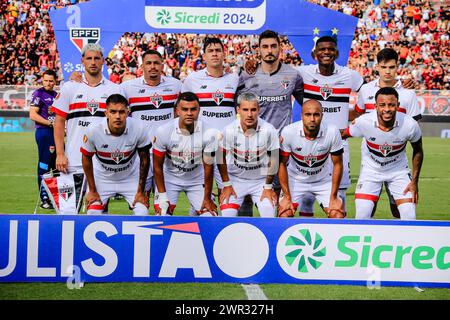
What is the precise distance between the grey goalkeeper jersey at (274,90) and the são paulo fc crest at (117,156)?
162 centimetres

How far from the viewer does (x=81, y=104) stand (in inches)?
311

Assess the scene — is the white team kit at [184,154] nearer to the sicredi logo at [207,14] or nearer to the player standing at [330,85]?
the player standing at [330,85]

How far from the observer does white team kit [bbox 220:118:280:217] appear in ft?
25.1

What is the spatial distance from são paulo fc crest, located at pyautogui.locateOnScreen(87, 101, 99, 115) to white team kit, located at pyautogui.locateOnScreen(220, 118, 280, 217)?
4.71 feet

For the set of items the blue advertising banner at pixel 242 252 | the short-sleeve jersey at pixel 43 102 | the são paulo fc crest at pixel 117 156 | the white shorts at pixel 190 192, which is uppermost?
the short-sleeve jersey at pixel 43 102

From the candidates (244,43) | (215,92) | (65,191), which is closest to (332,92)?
(215,92)

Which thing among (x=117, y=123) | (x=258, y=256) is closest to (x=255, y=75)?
(x=117, y=123)

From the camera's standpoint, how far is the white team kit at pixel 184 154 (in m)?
7.59

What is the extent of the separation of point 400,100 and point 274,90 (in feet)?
4.99

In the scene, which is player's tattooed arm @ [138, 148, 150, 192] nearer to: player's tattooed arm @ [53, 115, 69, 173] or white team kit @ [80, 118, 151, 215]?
white team kit @ [80, 118, 151, 215]

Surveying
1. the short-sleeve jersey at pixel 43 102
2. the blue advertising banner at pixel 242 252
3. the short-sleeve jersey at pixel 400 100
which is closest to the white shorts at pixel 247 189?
the blue advertising banner at pixel 242 252

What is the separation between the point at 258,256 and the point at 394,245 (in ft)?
3.89

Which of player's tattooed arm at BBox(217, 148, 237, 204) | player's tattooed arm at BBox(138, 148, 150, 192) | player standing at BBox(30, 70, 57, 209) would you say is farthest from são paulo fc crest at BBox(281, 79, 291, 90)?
player standing at BBox(30, 70, 57, 209)
